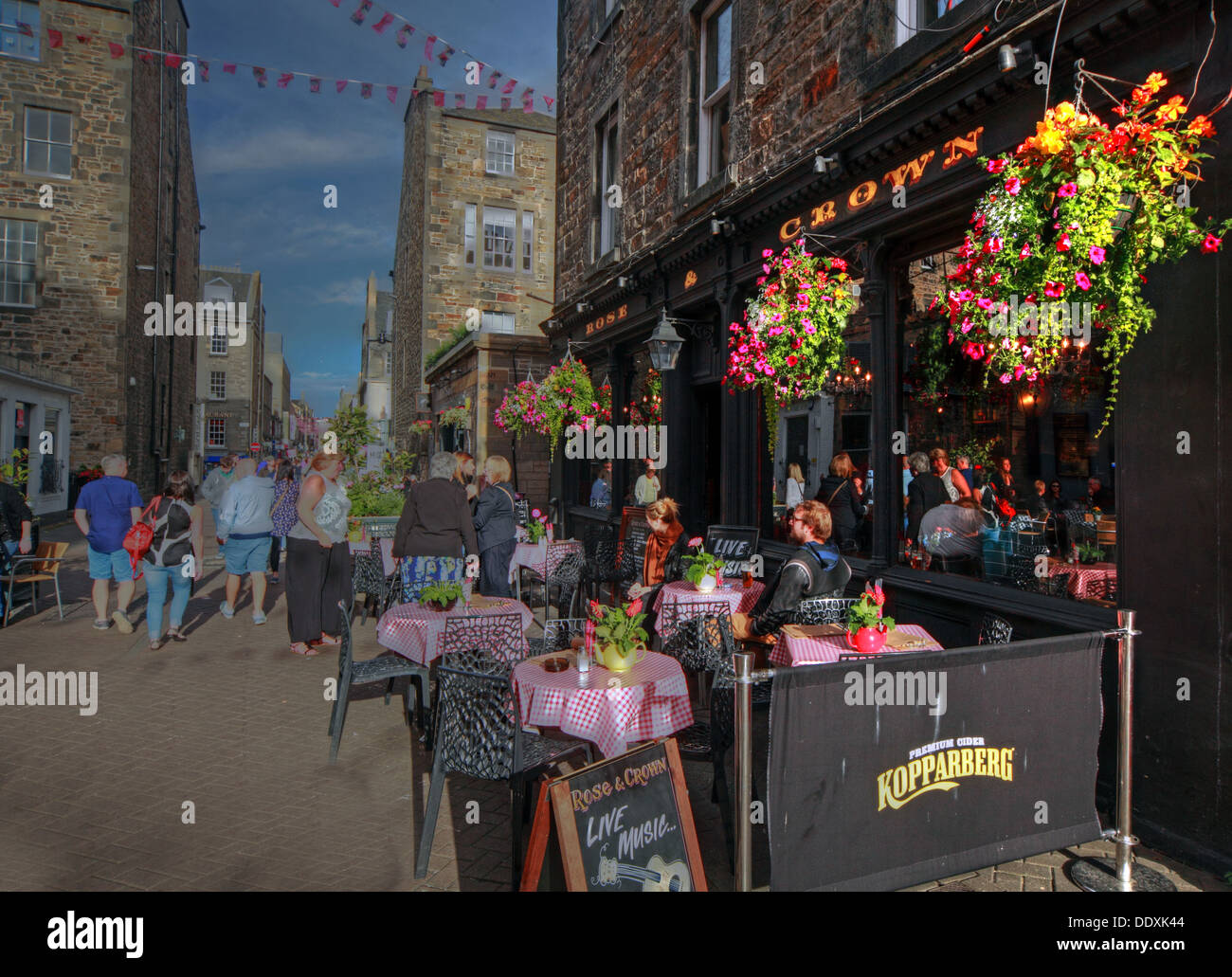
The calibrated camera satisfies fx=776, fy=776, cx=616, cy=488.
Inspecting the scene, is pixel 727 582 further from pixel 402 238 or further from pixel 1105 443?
pixel 402 238

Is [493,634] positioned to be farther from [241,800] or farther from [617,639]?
[241,800]

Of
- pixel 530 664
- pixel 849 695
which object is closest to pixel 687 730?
pixel 530 664

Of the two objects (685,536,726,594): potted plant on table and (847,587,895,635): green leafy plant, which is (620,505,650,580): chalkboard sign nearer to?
(685,536,726,594): potted plant on table

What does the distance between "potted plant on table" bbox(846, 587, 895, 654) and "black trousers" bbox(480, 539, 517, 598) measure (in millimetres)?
4664

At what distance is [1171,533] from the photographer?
13.5 ft

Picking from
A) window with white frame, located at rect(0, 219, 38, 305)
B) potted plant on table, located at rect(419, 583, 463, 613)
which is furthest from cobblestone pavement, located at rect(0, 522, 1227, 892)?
window with white frame, located at rect(0, 219, 38, 305)

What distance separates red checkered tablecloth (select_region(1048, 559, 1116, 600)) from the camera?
190 inches

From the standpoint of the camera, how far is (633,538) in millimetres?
9852

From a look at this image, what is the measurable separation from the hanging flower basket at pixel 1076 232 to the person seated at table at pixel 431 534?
4790 millimetres

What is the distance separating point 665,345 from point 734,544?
109 inches

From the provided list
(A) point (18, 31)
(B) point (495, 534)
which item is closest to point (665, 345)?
(B) point (495, 534)

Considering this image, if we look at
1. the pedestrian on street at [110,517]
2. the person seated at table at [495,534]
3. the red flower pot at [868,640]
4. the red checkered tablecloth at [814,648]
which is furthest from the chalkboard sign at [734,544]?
the pedestrian on street at [110,517]

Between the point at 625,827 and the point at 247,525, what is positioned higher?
the point at 247,525

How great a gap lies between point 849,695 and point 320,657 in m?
6.53
